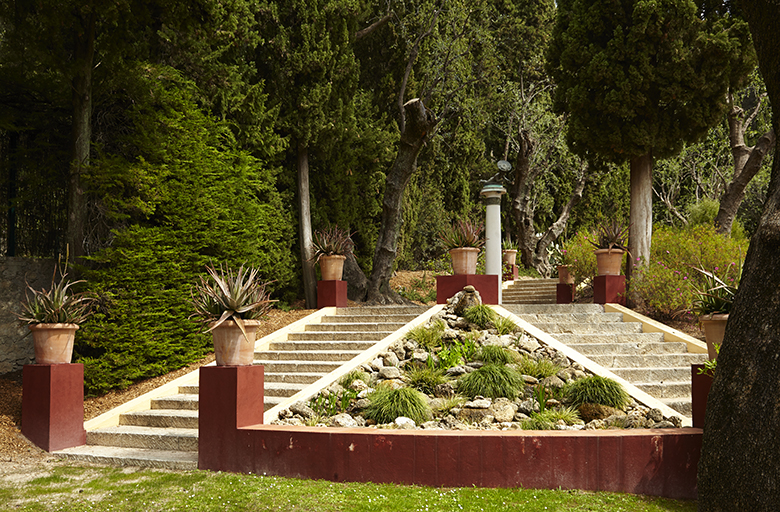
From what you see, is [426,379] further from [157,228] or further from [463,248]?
[157,228]

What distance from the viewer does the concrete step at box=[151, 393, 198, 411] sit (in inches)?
290

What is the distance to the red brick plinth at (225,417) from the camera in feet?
18.2

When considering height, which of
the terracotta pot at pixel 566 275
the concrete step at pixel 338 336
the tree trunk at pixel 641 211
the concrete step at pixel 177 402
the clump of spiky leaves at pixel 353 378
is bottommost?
the concrete step at pixel 177 402

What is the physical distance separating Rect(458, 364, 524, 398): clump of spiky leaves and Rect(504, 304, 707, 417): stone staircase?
1.67 meters

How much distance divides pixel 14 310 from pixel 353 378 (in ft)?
16.9

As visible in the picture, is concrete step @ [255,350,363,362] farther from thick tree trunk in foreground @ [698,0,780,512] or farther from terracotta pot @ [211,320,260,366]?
thick tree trunk in foreground @ [698,0,780,512]

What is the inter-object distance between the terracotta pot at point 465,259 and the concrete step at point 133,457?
5.36 meters

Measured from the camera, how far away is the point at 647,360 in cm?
823

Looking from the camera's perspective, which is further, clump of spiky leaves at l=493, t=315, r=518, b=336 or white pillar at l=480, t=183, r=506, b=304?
white pillar at l=480, t=183, r=506, b=304

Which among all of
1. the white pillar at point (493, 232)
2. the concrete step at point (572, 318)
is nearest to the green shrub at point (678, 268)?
the concrete step at point (572, 318)

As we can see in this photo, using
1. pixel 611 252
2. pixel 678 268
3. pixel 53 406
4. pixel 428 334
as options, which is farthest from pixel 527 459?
pixel 678 268

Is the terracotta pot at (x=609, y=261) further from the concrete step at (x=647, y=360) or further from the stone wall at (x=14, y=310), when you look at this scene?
the stone wall at (x=14, y=310)

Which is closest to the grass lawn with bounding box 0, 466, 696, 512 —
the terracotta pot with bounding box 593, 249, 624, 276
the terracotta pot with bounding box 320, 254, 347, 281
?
the terracotta pot with bounding box 320, 254, 347, 281

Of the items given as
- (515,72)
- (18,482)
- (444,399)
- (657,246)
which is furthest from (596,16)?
(18,482)
